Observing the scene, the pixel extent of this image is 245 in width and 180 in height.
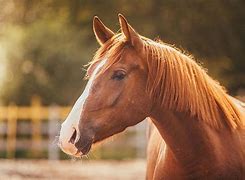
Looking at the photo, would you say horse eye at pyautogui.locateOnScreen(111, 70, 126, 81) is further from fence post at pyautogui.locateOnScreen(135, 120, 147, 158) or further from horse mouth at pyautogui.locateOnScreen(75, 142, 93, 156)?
fence post at pyautogui.locateOnScreen(135, 120, 147, 158)

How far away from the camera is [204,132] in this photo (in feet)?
17.4

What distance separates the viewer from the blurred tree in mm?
22344

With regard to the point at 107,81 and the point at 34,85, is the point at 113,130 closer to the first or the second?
the point at 107,81

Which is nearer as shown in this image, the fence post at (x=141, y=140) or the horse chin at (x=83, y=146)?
the horse chin at (x=83, y=146)

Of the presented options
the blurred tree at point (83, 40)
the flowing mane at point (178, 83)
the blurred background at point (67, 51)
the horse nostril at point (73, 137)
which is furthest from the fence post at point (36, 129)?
the horse nostril at point (73, 137)

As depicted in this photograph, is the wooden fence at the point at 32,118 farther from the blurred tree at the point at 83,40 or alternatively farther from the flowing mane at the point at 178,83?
the flowing mane at the point at 178,83

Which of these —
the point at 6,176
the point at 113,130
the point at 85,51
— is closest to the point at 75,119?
the point at 113,130

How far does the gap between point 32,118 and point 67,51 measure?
3402mm

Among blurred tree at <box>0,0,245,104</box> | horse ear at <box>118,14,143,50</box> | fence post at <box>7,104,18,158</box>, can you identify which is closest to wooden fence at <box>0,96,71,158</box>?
fence post at <box>7,104,18,158</box>

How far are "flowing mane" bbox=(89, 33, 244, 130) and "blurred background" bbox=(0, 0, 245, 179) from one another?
14.4 metres

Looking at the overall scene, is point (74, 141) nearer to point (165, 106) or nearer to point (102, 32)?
point (165, 106)

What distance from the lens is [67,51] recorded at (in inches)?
915

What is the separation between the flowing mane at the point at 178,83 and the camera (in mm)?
5199

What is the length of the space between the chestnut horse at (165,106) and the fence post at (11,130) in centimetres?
1516
